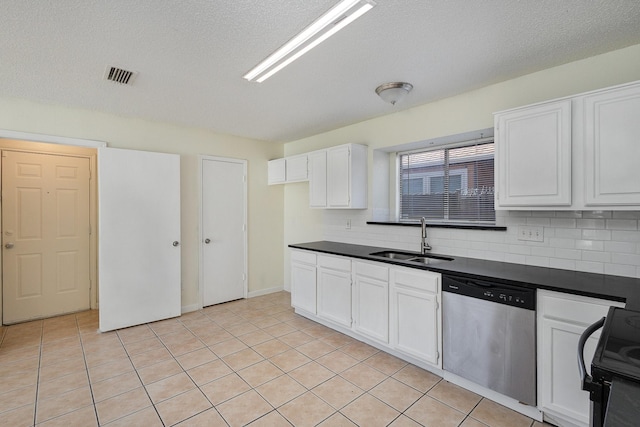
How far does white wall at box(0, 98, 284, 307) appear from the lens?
3.25 m

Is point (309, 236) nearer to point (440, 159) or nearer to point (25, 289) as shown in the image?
point (440, 159)

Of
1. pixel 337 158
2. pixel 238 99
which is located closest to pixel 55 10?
pixel 238 99

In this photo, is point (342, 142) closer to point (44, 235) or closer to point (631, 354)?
point (631, 354)

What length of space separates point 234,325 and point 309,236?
5.69 feet

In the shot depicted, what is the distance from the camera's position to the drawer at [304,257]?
3.71 metres

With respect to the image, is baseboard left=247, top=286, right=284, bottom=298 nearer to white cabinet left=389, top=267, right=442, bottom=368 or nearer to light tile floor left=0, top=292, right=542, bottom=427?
light tile floor left=0, top=292, right=542, bottom=427

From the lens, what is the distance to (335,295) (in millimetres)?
3410

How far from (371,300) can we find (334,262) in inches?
24.2

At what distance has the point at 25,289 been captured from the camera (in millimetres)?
3812

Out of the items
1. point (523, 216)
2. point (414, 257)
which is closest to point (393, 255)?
point (414, 257)

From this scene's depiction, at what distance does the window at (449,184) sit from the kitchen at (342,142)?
0.33 m

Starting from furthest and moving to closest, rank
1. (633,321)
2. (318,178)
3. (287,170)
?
(287,170)
(318,178)
(633,321)

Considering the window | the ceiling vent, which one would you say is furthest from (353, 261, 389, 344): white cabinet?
the ceiling vent

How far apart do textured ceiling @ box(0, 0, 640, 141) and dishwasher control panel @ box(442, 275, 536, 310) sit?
1.69 meters
